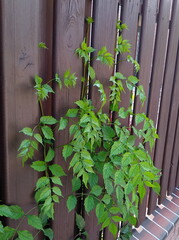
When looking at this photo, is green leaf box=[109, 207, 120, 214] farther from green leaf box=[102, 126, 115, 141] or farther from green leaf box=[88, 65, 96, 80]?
green leaf box=[88, 65, 96, 80]

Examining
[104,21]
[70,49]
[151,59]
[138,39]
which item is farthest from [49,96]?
[151,59]

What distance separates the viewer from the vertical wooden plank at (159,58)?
1.67 m

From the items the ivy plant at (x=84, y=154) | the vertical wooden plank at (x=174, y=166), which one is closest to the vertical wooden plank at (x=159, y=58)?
the ivy plant at (x=84, y=154)

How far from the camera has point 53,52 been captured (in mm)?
1053

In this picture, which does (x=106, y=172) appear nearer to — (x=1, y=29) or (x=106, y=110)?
(x=106, y=110)

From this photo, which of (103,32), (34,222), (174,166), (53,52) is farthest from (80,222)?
(174,166)

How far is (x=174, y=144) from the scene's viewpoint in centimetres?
233

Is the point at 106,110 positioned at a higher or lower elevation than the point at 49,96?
lower

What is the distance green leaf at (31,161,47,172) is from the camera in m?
1.05

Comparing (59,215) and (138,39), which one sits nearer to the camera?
(59,215)

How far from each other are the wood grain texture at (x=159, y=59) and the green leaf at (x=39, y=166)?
3.33 ft

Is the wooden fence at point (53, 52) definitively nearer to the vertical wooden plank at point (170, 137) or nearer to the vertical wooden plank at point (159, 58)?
the vertical wooden plank at point (159, 58)

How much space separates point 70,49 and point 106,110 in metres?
0.45

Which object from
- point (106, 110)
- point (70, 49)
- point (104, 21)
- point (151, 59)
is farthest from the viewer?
point (151, 59)
